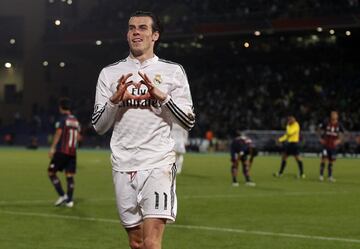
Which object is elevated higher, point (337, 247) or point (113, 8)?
point (113, 8)

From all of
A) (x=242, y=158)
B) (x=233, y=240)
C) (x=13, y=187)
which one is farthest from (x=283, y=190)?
(x=233, y=240)

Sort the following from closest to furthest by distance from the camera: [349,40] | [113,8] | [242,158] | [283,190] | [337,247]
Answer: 1. [337,247]
2. [283,190]
3. [242,158]
4. [349,40]
5. [113,8]

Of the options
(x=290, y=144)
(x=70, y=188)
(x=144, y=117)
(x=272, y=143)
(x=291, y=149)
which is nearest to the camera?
(x=144, y=117)

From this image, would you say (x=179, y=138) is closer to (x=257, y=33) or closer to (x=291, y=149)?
(x=291, y=149)

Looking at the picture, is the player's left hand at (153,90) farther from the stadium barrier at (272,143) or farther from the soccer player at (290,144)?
the stadium barrier at (272,143)

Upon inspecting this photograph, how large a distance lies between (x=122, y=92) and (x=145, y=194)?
2.91 feet

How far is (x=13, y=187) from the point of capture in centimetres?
2397

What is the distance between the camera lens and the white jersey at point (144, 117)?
7.51 meters

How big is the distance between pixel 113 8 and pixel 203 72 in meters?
8.51

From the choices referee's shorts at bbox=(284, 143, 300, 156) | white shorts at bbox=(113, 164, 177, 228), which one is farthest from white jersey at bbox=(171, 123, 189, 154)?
white shorts at bbox=(113, 164, 177, 228)

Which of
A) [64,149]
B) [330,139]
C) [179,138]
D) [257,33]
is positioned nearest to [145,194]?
[64,149]

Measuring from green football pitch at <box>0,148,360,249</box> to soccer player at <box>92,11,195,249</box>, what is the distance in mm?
4556

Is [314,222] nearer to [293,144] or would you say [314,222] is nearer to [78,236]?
[78,236]

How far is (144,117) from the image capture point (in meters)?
7.54
